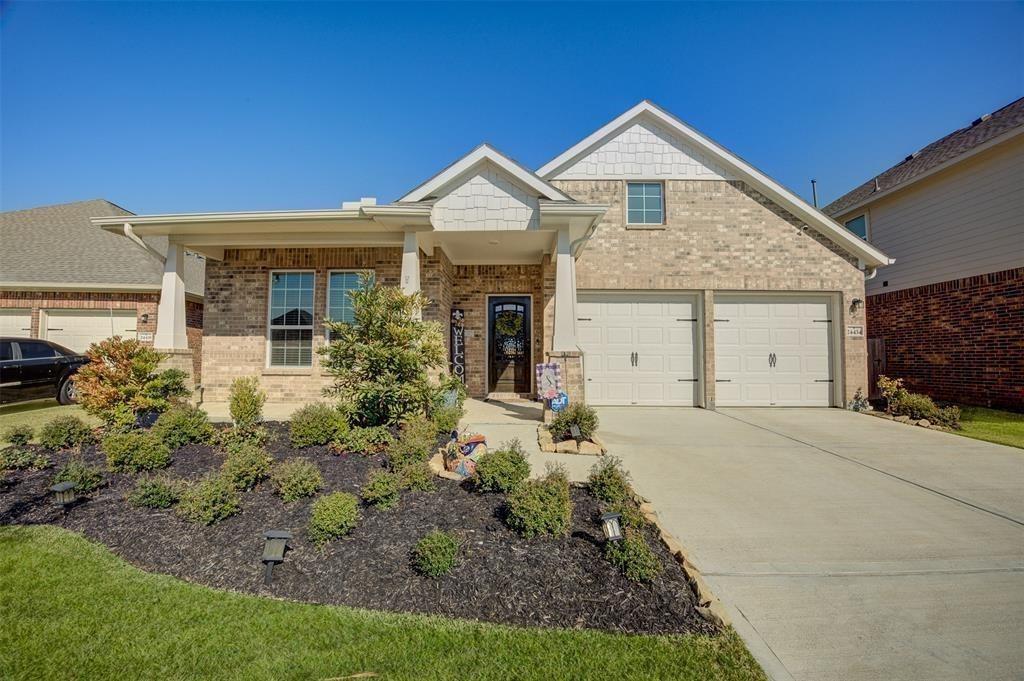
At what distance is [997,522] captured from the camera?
3.91 meters

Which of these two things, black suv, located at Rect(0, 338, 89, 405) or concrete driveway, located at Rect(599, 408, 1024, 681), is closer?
concrete driveway, located at Rect(599, 408, 1024, 681)

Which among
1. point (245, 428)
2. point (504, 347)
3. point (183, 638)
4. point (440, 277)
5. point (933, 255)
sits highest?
point (933, 255)

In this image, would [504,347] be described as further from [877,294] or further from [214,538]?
[877,294]

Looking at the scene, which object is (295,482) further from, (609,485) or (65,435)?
(65,435)

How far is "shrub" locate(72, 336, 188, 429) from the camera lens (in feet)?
19.4

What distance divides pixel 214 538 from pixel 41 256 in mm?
14278

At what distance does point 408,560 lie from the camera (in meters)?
3.05

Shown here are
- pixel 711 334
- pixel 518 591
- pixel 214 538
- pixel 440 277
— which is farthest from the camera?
pixel 711 334

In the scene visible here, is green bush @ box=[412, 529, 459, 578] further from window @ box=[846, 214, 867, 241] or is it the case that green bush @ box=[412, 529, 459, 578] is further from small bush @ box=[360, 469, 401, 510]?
window @ box=[846, 214, 867, 241]

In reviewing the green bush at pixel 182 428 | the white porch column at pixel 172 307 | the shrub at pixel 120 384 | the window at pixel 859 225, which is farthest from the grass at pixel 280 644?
the window at pixel 859 225

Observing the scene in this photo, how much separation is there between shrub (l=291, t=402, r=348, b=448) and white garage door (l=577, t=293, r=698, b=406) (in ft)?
19.4

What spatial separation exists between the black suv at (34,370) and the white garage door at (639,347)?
1042 centimetres

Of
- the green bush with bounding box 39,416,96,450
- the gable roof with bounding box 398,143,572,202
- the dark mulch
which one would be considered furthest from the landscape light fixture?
the gable roof with bounding box 398,143,572,202

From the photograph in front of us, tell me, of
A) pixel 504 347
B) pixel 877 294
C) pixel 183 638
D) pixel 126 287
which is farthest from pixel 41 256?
pixel 877 294
